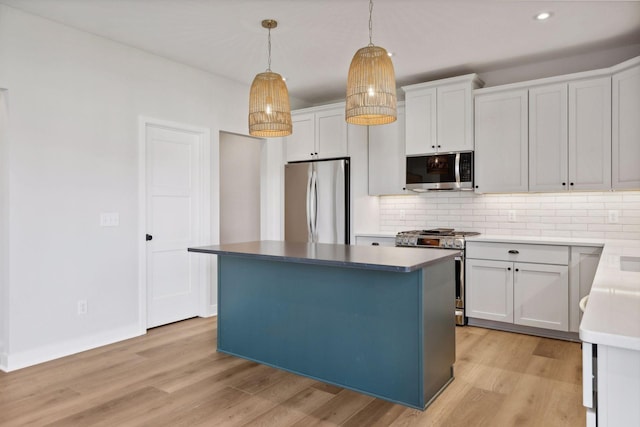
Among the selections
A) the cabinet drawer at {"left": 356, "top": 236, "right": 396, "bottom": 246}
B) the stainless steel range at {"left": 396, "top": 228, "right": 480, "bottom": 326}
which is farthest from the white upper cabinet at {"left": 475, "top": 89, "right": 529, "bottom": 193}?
the cabinet drawer at {"left": 356, "top": 236, "right": 396, "bottom": 246}

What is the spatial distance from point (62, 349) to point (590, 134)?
4871 millimetres

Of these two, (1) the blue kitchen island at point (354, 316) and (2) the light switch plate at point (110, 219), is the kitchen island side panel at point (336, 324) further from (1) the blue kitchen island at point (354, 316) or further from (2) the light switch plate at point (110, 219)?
(2) the light switch plate at point (110, 219)

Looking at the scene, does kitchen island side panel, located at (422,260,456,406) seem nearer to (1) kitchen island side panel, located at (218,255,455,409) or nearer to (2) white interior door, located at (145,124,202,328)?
(1) kitchen island side panel, located at (218,255,455,409)

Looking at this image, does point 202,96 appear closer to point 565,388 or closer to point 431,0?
point 431,0

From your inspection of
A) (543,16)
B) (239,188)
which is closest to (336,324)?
(543,16)

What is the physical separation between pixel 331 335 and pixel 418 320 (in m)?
0.65

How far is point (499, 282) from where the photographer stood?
395cm

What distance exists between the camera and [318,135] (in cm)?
522

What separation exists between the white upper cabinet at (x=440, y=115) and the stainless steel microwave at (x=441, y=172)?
0.08 meters

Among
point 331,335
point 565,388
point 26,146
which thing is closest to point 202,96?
point 26,146

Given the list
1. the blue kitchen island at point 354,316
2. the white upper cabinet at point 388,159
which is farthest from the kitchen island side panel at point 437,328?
the white upper cabinet at point 388,159

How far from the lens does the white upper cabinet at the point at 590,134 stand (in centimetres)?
368

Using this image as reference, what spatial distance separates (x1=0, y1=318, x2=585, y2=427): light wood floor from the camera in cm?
235

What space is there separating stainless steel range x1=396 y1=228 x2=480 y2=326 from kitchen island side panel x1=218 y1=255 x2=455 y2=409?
135 centimetres
